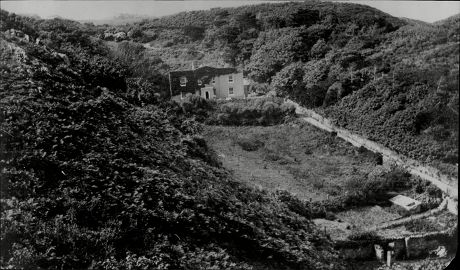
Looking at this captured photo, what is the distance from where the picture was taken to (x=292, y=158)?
6.64 m

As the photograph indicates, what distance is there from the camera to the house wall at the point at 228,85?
20.2 feet

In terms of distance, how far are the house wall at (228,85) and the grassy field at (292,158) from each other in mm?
481

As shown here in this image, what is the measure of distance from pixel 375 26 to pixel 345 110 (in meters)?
1.23

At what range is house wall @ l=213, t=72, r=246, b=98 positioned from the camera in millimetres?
6146

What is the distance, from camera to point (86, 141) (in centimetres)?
516

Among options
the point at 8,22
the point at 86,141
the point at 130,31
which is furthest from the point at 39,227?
the point at 8,22

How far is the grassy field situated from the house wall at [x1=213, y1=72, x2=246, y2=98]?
481 millimetres

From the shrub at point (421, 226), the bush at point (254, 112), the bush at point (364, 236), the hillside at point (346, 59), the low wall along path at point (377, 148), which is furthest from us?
the shrub at point (421, 226)

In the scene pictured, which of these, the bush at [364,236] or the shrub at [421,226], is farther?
the shrub at [421,226]

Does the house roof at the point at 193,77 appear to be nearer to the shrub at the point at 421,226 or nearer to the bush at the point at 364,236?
the bush at the point at 364,236

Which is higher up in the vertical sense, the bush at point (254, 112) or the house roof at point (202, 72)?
the house roof at point (202, 72)

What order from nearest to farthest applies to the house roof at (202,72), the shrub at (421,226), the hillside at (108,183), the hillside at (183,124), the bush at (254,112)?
1. the hillside at (108,183)
2. the hillside at (183,124)
3. the house roof at (202,72)
4. the bush at (254,112)
5. the shrub at (421,226)

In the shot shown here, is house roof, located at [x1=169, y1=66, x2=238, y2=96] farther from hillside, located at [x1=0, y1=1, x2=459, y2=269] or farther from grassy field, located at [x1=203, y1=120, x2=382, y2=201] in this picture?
grassy field, located at [x1=203, y1=120, x2=382, y2=201]

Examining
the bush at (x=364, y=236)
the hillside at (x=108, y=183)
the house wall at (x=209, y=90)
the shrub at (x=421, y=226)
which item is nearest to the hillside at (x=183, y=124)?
the hillside at (x=108, y=183)
